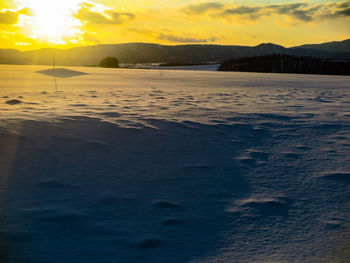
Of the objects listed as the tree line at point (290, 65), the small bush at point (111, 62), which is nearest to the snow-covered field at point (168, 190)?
the tree line at point (290, 65)

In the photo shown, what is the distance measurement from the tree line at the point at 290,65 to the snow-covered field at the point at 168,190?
155 feet

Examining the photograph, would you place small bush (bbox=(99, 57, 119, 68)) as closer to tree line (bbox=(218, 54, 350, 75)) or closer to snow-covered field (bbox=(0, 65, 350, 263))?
tree line (bbox=(218, 54, 350, 75))

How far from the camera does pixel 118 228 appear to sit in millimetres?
2271

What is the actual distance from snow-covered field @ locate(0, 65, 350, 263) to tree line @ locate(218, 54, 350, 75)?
47.1m

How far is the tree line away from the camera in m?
45.7

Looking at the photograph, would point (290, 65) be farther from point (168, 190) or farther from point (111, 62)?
point (168, 190)

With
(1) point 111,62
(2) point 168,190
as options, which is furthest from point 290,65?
(2) point 168,190

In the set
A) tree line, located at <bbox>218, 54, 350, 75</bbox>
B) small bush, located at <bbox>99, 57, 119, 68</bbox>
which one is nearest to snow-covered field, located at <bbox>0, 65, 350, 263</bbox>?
tree line, located at <bbox>218, 54, 350, 75</bbox>

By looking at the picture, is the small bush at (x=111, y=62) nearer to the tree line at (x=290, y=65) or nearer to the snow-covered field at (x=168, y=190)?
the tree line at (x=290, y=65)

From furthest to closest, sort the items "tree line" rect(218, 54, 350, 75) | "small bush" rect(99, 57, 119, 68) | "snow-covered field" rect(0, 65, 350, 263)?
"small bush" rect(99, 57, 119, 68) < "tree line" rect(218, 54, 350, 75) < "snow-covered field" rect(0, 65, 350, 263)

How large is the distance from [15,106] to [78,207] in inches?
182

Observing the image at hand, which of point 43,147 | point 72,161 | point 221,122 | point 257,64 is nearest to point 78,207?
point 72,161

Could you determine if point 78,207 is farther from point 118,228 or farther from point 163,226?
Answer: point 163,226

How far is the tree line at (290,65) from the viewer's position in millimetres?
45653
